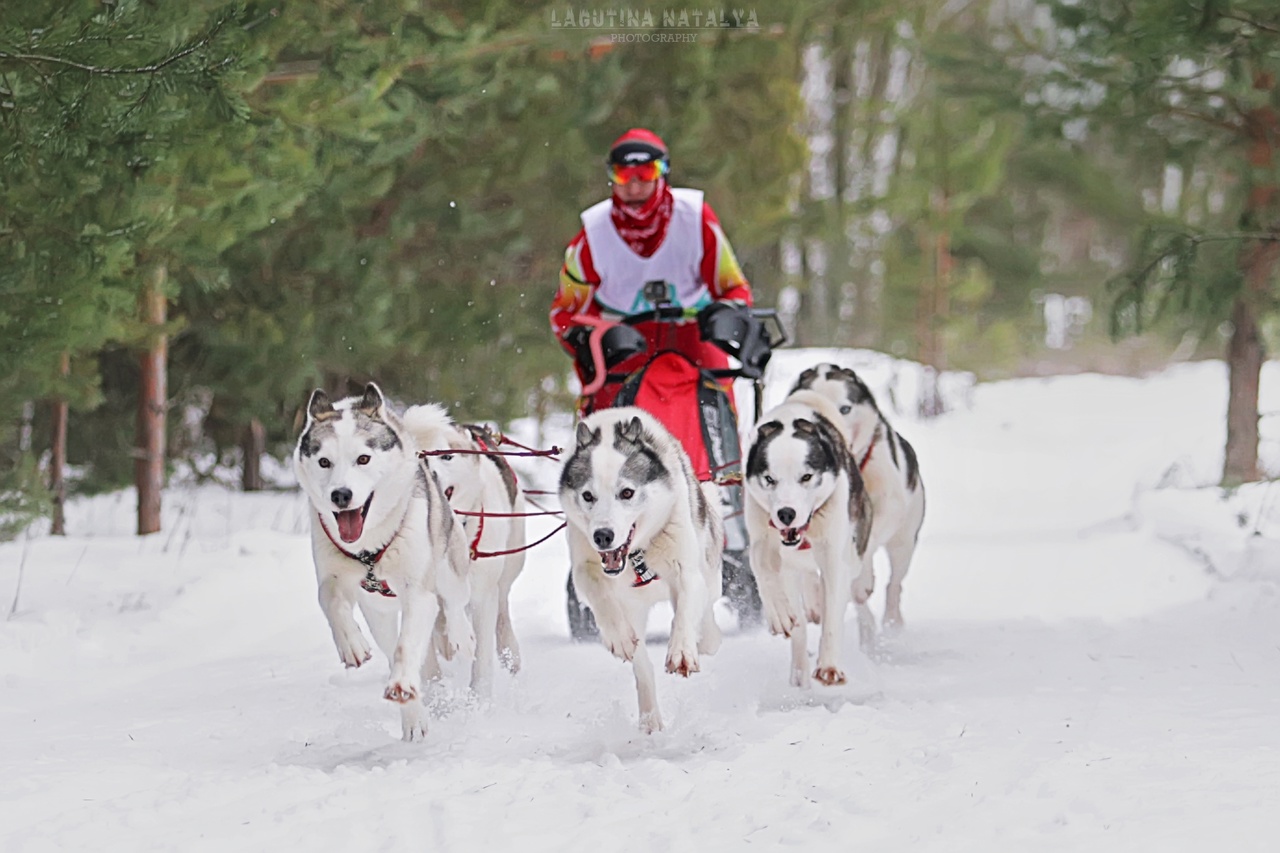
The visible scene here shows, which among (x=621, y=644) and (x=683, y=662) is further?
(x=621, y=644)

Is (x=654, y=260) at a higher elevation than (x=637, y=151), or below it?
below

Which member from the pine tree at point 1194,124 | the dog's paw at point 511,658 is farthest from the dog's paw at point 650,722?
the pine tree at point 1194,124

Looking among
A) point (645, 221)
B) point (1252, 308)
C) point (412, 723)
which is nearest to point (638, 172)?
point (645, 221)

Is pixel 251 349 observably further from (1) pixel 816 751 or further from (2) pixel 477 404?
(1) pixel 816 751

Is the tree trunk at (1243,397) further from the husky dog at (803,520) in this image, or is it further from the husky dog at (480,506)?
the husky dog at (480,506)

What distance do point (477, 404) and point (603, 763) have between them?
23.0 ft

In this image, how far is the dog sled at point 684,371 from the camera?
213 inches

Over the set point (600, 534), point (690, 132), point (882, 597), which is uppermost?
point (690, 132)

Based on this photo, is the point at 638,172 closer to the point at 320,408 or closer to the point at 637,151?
the point at 637,151

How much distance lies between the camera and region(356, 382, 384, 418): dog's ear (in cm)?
443

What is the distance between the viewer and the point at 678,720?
4.52 meters

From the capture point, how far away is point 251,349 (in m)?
9.13

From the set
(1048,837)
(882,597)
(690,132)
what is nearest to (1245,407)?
(882,597)

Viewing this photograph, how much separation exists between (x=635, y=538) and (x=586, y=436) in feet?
1.21
